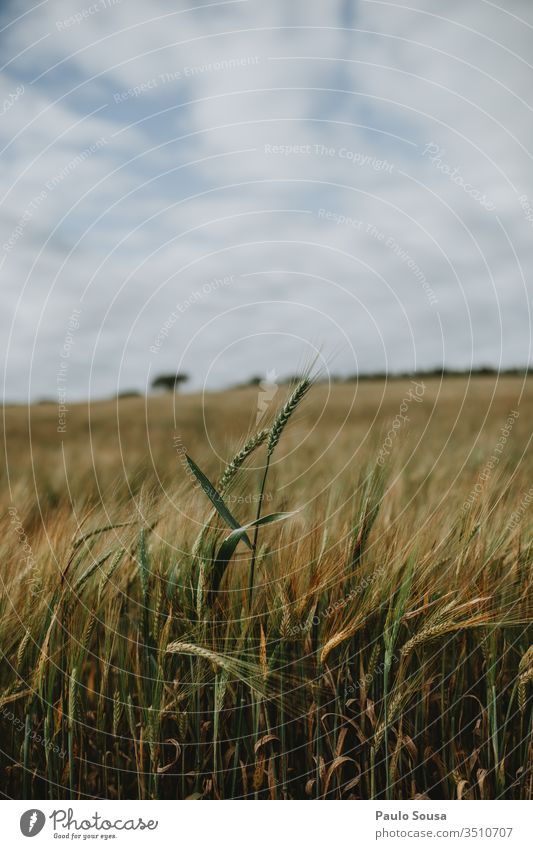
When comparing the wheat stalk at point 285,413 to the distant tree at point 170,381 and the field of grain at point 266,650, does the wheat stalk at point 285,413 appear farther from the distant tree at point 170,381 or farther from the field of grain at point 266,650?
the distant tree at point 170,381

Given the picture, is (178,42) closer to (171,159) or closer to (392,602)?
(171,159)

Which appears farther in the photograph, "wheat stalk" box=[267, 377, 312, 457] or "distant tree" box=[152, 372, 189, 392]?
"distant tree" box=[152, 372, 189, 392]

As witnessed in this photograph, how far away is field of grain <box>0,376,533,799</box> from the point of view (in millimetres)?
1257

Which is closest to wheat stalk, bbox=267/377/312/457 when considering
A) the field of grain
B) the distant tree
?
the field of grain

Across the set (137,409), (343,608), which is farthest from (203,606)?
(137,409)

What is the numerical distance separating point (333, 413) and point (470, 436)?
167 centimetres

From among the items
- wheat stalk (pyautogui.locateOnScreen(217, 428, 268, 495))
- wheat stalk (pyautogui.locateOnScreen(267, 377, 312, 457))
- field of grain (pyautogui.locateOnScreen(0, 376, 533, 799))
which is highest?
wheat stalk (pyautogui.locateOnScreen(267, 377, 312, 457))

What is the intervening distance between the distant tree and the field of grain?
0.35 m

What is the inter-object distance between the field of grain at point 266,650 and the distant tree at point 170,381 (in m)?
0.35

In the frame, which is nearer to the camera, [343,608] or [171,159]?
[343,608]

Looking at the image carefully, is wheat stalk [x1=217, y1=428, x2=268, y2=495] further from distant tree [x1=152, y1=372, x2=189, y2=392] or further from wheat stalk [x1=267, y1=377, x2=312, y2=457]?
distant tree [x1=152, y1=372, x2=189, y2=392]

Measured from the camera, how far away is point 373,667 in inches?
50.7
